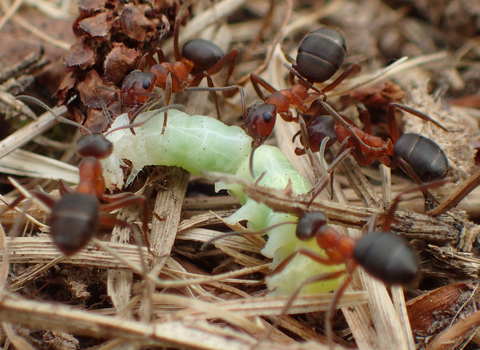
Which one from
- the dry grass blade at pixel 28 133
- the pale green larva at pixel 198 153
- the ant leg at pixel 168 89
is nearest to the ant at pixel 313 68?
the ant leg at pixel 168 89

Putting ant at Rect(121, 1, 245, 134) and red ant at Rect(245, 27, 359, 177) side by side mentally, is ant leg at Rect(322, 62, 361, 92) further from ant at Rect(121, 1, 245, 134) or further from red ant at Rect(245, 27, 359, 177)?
ant at Rect(121, 1, 245, 134)

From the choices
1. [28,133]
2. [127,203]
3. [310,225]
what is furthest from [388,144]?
[28,133]

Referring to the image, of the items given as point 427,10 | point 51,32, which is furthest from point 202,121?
point 427,10

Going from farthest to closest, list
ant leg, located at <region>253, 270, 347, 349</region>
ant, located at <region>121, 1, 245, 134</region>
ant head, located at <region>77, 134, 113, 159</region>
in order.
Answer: ant, located at <region>121, 1, 245, 134</region> → ant head, located at <region>77, 134, 113, 159</region> → ant leg, located at <region>253, 270, 347, 349</region>

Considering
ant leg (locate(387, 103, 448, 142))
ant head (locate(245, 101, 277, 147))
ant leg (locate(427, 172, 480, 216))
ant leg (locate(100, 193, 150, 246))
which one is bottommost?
ant leg (locate(100, 193, 150, 246))

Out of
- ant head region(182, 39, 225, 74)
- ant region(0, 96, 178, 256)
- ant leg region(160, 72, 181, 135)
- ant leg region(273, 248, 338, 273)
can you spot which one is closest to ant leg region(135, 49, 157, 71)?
ant leg region(160, 72, 181, 135)

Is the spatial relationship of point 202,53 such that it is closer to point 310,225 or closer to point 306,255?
point 310,225
